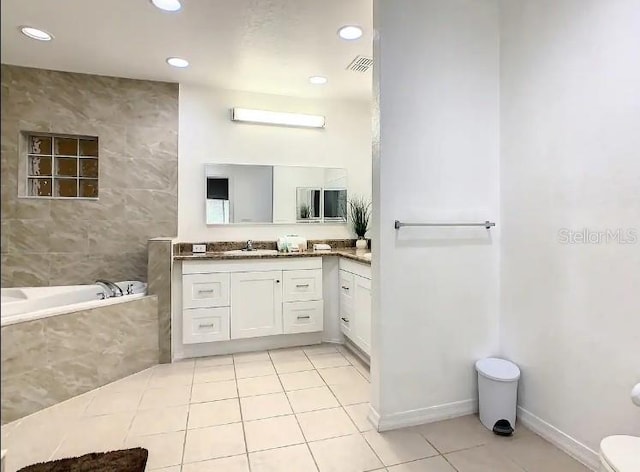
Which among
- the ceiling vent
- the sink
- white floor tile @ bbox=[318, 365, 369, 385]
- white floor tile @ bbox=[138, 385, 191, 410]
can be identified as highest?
the ceiling vent

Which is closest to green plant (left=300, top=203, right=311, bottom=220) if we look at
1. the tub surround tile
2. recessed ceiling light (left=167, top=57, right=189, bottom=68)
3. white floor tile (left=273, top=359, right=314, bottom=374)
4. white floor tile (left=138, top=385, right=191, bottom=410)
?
the tub surround tile

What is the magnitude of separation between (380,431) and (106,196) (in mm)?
2994

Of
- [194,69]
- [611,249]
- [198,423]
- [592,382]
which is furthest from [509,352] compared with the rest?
[194,69]

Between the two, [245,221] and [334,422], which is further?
[245,221]

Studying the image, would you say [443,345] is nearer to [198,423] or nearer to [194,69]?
[198,423]

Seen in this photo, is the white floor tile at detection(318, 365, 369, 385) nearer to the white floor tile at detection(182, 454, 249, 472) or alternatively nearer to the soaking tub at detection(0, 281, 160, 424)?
the white floor tile at detection(182, 454, 249, 472)

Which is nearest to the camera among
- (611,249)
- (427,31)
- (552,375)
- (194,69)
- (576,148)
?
(611,249)

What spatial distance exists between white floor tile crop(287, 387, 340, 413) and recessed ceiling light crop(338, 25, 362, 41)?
8.18 ft

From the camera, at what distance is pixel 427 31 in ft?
6.96

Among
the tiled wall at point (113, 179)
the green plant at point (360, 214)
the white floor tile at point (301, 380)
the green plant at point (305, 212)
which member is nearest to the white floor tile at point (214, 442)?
the white floor tile at point (301, 380)

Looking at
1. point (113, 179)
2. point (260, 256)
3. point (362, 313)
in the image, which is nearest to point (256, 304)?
point (260, 256)

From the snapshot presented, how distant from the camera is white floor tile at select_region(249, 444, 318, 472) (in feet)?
5.75

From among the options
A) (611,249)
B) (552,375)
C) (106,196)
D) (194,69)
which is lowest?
(552,375)

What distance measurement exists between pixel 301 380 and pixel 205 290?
1122 millimetres
